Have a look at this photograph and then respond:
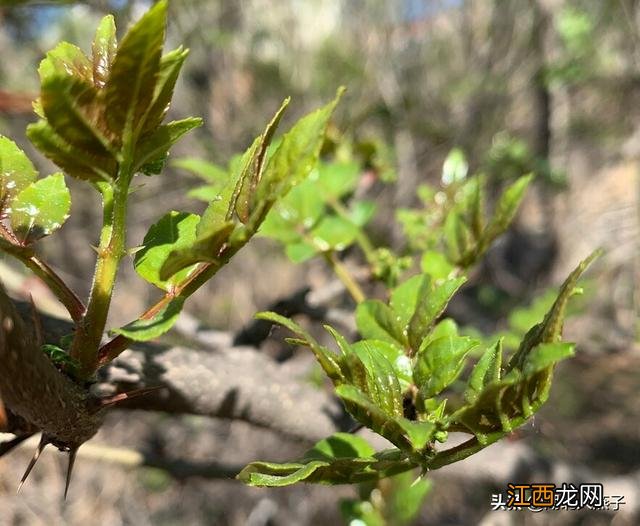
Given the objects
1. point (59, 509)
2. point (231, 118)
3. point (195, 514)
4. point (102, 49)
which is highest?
point (231, 118)

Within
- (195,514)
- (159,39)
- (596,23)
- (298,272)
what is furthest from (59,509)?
(596,23)

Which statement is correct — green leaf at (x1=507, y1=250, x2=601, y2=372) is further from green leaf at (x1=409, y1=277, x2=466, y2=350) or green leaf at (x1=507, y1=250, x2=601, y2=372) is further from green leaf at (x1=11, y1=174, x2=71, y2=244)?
green leaf at (x1=11, y1=174, x2=71, y2=244)

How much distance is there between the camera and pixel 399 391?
0.38 metres

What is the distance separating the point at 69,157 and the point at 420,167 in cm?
220

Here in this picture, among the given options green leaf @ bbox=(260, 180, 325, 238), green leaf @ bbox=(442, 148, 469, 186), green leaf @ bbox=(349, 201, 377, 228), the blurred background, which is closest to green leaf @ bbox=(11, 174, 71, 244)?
green leaf @ bbox=(260, 180, 325, 238)

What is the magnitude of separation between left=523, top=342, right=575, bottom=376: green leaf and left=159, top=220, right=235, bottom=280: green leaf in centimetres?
17

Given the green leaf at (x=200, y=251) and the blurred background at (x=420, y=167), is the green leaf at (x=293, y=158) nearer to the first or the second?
the green leaf at (x=200, y=251)

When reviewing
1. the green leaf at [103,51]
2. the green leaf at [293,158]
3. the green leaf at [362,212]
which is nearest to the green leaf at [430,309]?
the green leaf at [293,158]

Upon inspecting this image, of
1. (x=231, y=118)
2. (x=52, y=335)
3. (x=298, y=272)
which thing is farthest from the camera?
(x=298, y=272)

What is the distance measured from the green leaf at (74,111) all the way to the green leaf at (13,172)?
0.08 m

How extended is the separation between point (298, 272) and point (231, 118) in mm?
944

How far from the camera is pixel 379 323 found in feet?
1.51

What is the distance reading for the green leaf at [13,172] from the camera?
365mm

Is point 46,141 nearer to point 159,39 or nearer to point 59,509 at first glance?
point 159,39
